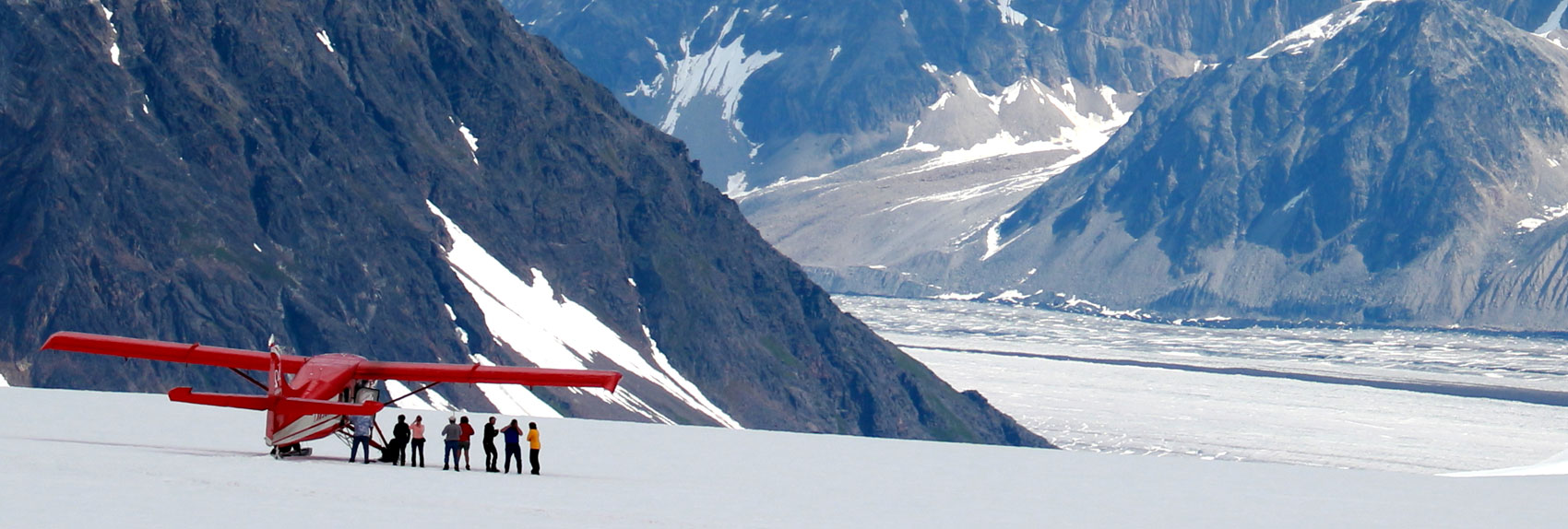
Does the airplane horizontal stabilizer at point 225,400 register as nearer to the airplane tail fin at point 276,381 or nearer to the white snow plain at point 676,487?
the airplane tail fin at point 276,381

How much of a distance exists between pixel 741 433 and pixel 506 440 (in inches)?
1285

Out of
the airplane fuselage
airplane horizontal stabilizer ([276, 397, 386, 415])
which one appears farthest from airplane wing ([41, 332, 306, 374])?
airplane horizontal stabilizer ([276, 397, 386, 415])

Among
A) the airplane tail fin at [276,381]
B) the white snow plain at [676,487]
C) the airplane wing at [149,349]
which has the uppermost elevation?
the airplane wing at [149,349]

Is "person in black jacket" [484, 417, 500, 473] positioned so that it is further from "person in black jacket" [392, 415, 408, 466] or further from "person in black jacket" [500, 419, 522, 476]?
"person in black jacket" [392, 415, 408, 466]

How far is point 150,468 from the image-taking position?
219 feet

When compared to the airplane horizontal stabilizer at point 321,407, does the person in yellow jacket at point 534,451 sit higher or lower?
lower

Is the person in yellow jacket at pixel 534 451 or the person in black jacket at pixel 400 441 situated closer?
the person in black jacket at pixel 400 441

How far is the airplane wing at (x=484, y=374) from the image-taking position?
74875 millimetres

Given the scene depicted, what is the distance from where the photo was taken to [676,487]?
7262cm

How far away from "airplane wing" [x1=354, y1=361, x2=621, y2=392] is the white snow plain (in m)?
3.12

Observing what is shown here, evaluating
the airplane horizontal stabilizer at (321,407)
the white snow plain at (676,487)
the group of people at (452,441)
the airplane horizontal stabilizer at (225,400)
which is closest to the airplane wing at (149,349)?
the white snow plain at (676,487)

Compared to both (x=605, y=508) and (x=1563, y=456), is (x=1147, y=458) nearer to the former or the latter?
(x=1563, y=456)

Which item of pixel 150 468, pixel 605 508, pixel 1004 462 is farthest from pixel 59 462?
pixel 1004 462

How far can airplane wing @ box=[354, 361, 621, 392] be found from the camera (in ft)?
246
